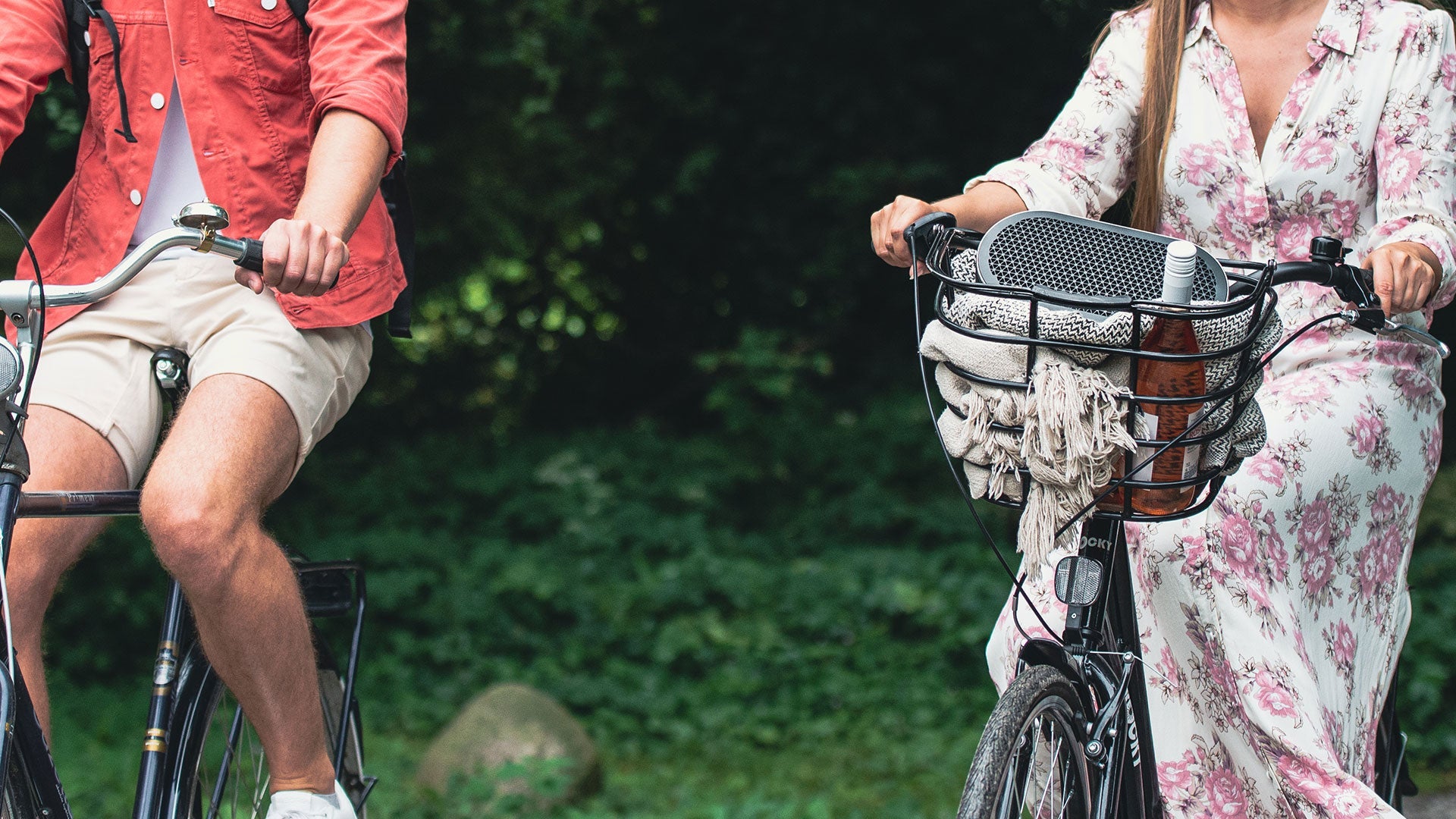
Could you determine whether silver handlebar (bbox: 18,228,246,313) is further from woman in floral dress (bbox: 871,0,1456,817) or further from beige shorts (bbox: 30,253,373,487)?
woman in floral dress (bbox: 871,0,1456,817)

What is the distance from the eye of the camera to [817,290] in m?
7.90

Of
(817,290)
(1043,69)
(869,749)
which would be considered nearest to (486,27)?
(817,290)

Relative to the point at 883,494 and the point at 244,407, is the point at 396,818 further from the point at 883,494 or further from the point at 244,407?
the point at 883,494

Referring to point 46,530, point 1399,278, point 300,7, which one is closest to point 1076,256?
point 1399,278

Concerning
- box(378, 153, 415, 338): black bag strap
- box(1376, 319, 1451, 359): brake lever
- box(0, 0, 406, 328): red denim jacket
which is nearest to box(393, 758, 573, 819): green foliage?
box(378, 153, 415, 338): black bag strap

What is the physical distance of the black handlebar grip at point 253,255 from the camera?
6.23 feet

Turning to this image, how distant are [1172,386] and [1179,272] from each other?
0.15 metres

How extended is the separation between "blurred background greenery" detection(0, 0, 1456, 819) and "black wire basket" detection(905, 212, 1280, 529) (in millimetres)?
2457

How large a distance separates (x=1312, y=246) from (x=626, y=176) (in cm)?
617

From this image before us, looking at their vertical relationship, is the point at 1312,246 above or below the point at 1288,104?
below

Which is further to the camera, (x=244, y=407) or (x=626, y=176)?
(x=626, y=176)

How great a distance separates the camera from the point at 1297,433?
2.30 m

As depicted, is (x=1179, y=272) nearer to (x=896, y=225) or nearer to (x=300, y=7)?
(x=896, y=225)

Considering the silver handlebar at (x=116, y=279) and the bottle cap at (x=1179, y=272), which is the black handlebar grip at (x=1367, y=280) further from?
the silver handlebar at (x=116, y=279)
